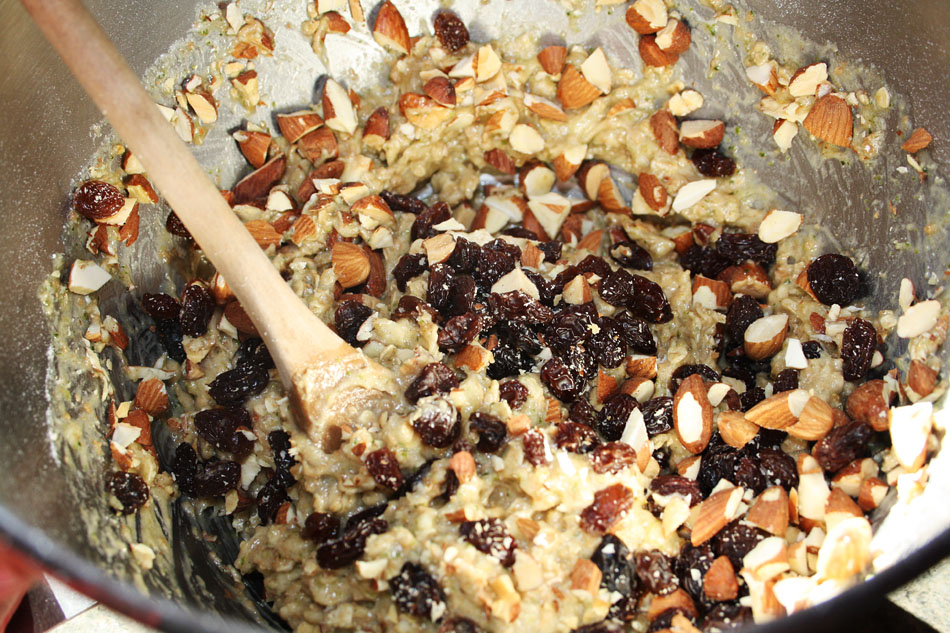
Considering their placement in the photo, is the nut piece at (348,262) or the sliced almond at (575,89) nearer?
the nut piece at (348,262)

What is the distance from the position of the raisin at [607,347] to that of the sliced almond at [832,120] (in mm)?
854

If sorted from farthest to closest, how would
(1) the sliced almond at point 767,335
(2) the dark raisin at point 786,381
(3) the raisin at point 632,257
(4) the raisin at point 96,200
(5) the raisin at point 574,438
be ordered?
1. (3) the raisin at point 632,257
2. (1) the sliced almond at point 767,335
3. (2) the dark raisin at point 786,381
4. (4) the raisin at point 96,200
5. (5) the raisin at point 574,438

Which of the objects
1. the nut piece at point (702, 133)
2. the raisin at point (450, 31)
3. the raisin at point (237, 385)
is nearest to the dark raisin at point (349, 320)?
the raisin at point (237, 385)

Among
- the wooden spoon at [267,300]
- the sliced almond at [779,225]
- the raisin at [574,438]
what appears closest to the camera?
the wooden spoon at [267,300]

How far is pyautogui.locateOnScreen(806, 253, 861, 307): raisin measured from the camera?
2.14 meters

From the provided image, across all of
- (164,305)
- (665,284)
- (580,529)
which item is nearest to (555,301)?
(665,284)

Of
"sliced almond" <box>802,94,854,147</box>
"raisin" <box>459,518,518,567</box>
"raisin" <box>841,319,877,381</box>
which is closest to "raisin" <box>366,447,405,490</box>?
"raisin" <box>459,518,518,567</box>

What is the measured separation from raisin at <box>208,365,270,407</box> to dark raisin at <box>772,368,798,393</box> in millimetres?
1428

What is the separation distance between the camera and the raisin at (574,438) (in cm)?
185

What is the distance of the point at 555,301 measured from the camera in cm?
224

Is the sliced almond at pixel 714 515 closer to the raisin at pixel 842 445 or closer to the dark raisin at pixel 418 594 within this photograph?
the raisin at pixel 842 445

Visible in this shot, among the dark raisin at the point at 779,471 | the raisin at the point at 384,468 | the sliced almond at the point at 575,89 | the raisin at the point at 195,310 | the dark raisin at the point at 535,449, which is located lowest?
the dark raisin at the point at 779,471

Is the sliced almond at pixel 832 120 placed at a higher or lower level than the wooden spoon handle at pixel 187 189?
lower

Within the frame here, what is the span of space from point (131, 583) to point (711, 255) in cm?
186
